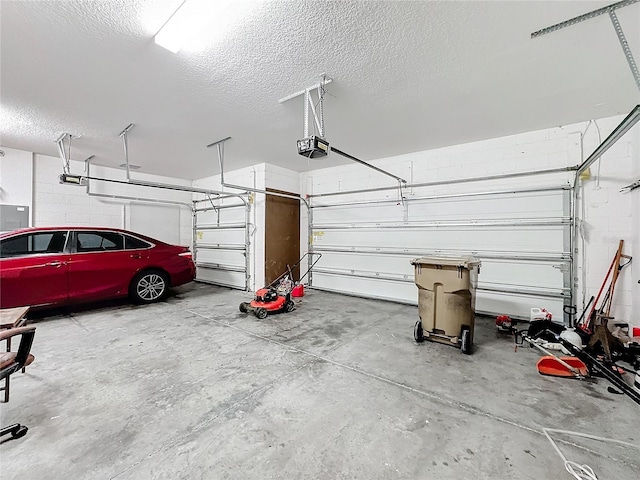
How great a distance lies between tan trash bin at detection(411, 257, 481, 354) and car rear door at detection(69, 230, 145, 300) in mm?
4726

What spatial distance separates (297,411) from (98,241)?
15.0 ft

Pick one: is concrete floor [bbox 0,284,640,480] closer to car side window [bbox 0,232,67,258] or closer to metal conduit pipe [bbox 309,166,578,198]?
car side window [bbox 0,232,67,258]

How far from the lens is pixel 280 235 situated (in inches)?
243

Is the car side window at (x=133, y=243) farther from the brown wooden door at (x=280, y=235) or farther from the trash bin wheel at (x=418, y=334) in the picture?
the trash bin wheel at (x=418, y=334)

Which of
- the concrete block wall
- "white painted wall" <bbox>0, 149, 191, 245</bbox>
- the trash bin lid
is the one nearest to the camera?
the trash bin lid

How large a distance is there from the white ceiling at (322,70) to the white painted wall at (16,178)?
1080 mm

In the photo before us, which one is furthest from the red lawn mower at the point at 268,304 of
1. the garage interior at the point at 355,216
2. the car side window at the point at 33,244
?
the car side window at the point at 33,244

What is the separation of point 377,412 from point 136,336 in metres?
3.01

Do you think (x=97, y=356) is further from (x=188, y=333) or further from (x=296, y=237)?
(x=296, y=237)

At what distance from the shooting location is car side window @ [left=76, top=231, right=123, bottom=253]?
4.24m

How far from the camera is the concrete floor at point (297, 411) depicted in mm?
1428

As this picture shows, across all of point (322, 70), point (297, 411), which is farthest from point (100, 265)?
point (322, 70)

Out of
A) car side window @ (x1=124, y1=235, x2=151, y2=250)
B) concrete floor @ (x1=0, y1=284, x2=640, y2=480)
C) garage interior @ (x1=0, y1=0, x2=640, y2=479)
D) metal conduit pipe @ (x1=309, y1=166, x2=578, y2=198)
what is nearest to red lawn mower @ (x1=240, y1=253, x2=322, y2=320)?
garage interior @ (x1=0, y1=0, x2=640, y2=479)

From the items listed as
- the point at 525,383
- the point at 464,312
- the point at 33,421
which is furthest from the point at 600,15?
the point at 33,421
